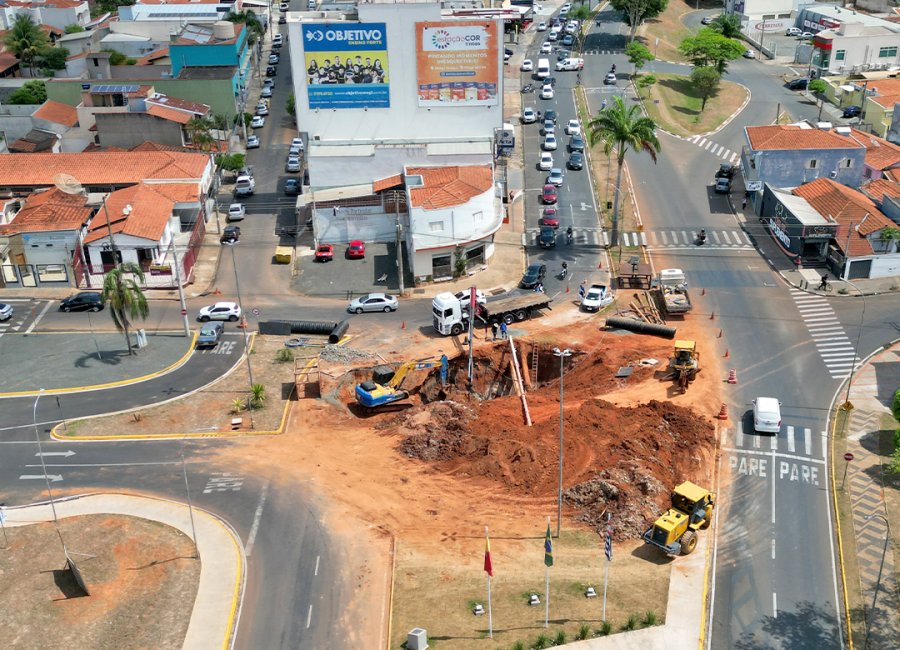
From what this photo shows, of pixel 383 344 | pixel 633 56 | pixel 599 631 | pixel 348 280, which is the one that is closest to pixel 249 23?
pixel 633 56

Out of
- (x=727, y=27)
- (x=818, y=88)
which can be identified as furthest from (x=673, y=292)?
(x=727, y=27)

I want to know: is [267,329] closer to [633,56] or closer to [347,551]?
[347,551]

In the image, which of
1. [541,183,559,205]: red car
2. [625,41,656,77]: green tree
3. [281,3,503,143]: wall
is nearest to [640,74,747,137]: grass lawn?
[625,41,656,77]: green tree

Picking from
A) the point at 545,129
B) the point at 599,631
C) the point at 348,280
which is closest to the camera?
the point at 599,631

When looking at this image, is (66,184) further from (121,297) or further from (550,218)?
(550,218)

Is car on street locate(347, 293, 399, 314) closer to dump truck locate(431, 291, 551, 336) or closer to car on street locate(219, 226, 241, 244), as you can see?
dump truck locate(431, 291, 551, 336)

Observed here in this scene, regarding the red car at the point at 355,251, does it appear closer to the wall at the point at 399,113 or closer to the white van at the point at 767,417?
the wall at the point at 399,113
